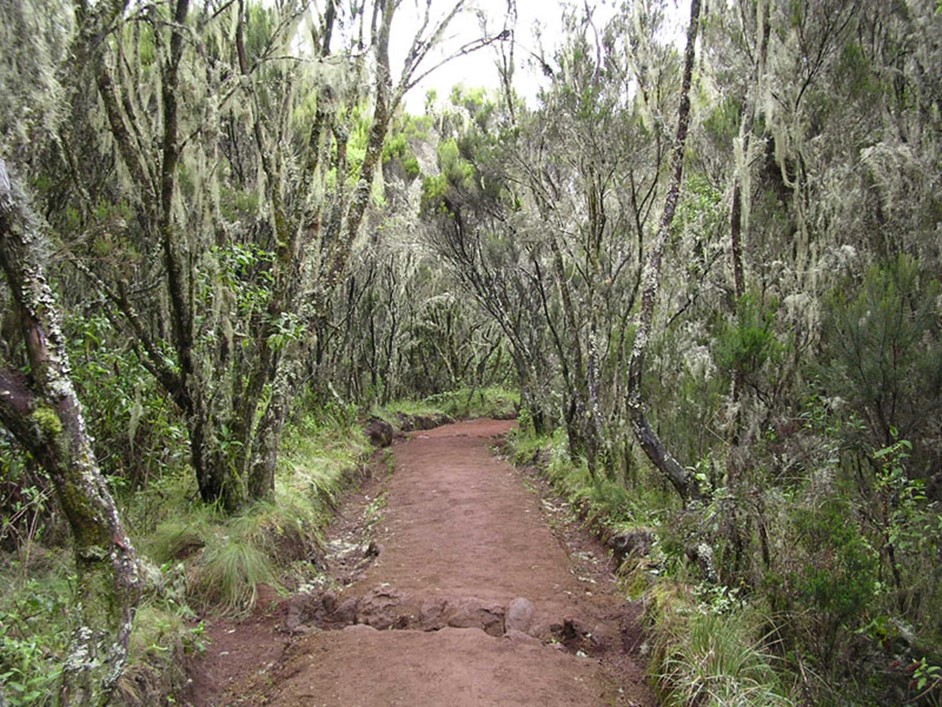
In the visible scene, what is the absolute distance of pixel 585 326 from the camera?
9.28m

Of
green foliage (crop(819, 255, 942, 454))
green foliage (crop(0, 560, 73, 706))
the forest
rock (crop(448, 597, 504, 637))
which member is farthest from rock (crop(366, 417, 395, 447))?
green foliage (crop(819, 255, 942, 454))

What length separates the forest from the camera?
10.3 feet

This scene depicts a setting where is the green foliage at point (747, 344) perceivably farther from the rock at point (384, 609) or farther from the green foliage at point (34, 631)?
the green foliage at point (34, 631)

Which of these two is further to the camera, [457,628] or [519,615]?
[519,615]

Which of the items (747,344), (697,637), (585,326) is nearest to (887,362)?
(747,344)

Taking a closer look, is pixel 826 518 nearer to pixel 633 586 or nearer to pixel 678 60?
pixel 633 586

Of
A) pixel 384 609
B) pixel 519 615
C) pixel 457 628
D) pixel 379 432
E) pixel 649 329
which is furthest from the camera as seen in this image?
pixel 379 432

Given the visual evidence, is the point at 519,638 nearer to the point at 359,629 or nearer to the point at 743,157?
the point at 359,629

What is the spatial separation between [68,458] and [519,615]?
325cm

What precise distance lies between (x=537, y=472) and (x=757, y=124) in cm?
648

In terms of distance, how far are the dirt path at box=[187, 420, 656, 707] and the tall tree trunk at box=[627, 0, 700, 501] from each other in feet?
3.50

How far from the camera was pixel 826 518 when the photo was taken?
3.52 m

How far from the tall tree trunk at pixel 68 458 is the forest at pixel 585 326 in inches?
0.4

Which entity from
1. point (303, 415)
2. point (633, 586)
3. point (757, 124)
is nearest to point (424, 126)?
point (303, 415)
